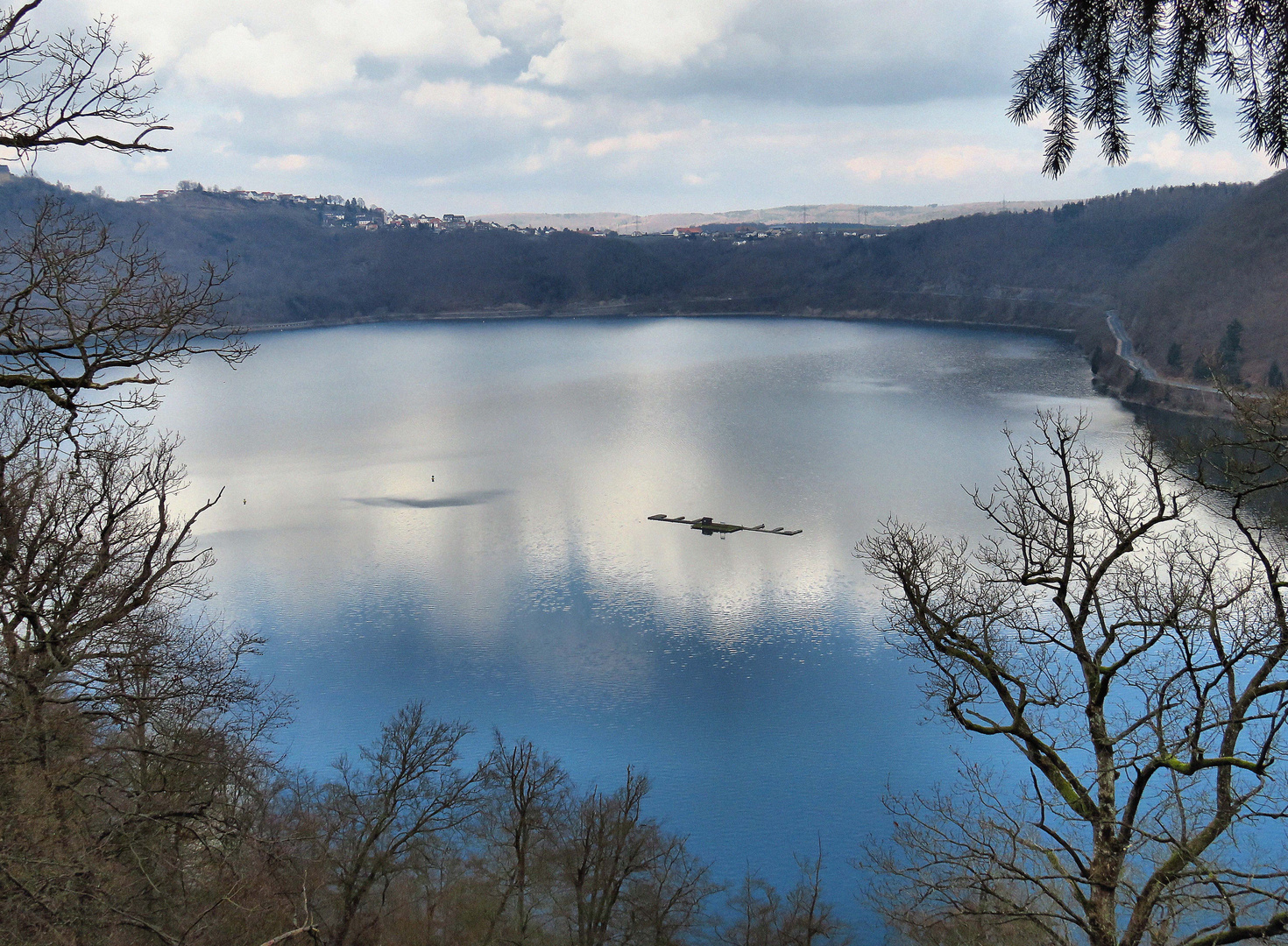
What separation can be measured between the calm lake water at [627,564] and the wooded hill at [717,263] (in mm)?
35686

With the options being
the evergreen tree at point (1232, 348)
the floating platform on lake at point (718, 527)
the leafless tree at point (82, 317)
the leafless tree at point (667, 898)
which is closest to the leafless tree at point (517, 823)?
the leafless tree at point (667, 898)

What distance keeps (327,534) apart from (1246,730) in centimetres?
2168

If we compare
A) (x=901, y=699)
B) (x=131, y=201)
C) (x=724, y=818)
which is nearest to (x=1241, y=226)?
(x=901, y=699)

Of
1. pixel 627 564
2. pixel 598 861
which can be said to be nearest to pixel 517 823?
pixel 598 861

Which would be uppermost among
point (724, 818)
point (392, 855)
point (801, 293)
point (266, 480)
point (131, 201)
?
point (131, 201)

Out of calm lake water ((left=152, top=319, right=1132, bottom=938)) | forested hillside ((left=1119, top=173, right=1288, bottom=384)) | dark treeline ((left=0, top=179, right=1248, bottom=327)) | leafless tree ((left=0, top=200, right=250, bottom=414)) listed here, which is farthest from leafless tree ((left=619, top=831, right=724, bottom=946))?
dark treeline ((left=0, top=179, right=1248, bottom=327))

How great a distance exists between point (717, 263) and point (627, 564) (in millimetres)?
101297

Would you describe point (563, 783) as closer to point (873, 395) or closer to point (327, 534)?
point (327, 534)

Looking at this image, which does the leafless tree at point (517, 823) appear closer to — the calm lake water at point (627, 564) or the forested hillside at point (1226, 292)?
the calm lake water at point (627, 564)

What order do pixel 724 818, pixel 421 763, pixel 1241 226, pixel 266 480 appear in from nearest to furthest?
pixel 421 763 → pixel 724 818 → pixel 266 480 → pixel 1241 226

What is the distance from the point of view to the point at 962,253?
107062mm

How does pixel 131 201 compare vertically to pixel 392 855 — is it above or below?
above

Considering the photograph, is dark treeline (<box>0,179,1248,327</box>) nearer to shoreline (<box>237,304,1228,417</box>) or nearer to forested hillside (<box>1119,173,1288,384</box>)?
shoreline (<box>237,304,1228,417</box>)

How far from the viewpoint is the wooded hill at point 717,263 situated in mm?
89875
